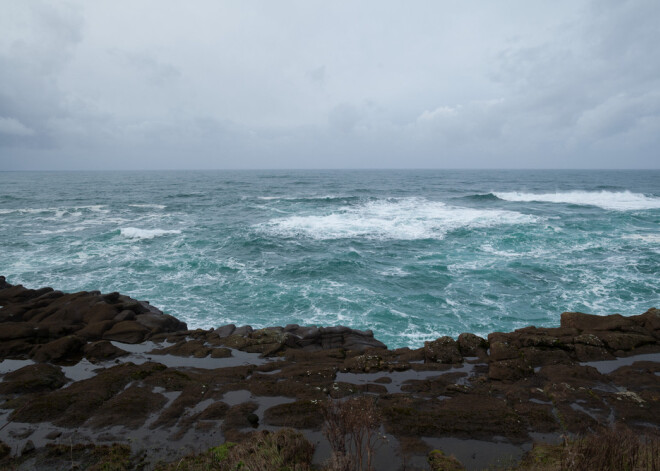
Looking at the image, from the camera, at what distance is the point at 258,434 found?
7.21 metres

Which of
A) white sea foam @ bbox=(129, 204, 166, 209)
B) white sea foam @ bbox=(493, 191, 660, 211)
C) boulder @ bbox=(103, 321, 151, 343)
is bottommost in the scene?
boulder @ bbox=(103, 321, 151, 343)

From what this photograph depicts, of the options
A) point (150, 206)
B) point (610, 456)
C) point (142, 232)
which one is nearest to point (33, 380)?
point (610, 456)

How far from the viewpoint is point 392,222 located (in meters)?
37.8

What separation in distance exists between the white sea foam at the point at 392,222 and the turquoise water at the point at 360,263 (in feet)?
0.74

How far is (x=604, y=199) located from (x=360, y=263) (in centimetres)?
5424

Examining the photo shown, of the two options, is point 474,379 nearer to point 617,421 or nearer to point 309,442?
point 617,421

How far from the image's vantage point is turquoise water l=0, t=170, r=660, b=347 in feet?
57.4

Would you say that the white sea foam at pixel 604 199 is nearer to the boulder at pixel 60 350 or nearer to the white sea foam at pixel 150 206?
the white sea foam at pixel 150 206

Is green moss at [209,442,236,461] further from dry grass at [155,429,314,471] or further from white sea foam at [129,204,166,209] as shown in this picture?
white sea foam at [129,204,166,209]

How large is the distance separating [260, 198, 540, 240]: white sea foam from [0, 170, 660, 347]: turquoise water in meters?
0.22

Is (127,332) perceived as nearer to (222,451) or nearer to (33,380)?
(33,380)

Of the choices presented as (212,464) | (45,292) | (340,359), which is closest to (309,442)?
(212,464)

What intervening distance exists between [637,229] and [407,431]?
38.5 metres

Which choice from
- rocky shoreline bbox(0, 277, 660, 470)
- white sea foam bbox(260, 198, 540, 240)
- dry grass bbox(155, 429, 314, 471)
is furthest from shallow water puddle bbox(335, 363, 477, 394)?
white sea foam bbox(260, 198, 540, 240)
